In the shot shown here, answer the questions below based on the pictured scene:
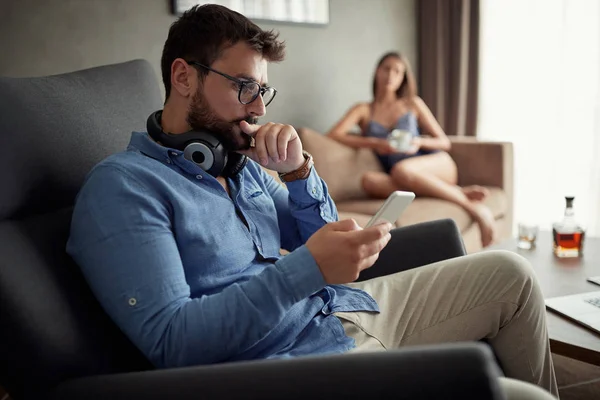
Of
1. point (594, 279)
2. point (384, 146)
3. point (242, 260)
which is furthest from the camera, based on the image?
point (384, 146)

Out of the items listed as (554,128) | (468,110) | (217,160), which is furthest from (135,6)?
(554,128)

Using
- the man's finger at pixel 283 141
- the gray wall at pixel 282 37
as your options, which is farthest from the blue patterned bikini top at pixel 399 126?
the man's finger at pixel 283 141

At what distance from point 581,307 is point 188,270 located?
959mm

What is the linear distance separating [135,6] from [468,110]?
2.29 metres

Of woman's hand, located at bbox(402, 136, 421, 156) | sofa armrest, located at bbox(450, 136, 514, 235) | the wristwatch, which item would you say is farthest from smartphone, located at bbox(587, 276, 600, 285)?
woman's hand, located at bbox(402, 136, 421, 156)

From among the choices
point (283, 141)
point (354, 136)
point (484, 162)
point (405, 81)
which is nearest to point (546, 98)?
point (484, 162)

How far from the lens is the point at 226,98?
126 centimetres

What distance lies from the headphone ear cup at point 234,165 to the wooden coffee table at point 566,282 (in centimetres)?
78

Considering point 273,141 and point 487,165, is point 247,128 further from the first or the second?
point 487,165

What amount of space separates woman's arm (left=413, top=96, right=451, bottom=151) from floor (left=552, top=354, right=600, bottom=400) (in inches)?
61.0

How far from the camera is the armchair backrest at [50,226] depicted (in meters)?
0.94

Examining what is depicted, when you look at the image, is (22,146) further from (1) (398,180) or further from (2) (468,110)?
(2) (468,110)

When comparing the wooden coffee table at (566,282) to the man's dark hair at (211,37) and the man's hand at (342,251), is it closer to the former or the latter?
the man's hand at (342,251)

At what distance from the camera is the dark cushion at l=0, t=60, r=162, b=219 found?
1.11 meters
